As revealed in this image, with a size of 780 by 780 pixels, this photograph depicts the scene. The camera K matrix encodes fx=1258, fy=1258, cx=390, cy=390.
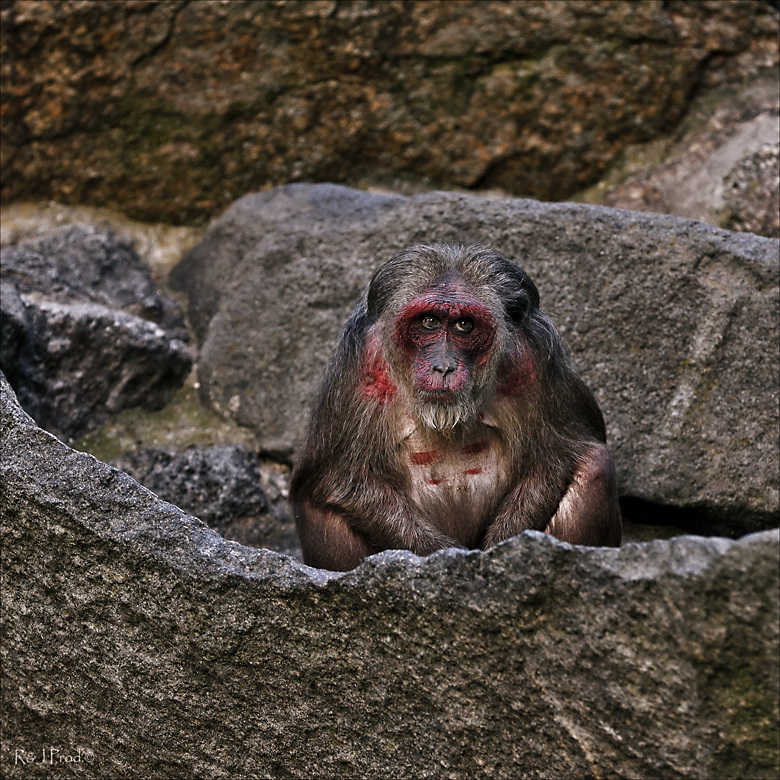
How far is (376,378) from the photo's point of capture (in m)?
4.65

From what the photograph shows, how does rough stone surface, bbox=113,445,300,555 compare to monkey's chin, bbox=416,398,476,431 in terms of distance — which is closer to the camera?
monkey's chin, bbox=416,398,476,431

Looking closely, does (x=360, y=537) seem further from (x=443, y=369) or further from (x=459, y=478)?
(x=443, y=369)

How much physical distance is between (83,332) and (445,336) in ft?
7.11

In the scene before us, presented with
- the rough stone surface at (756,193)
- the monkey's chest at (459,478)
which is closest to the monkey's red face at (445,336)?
the monkey's chest at (459,478)

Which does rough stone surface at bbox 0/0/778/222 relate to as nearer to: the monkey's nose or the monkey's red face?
the monkey's red face

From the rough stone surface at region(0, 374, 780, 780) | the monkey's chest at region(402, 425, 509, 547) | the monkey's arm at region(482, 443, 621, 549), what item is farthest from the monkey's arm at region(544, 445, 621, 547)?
the rough stone surface at region(0, 374, 780, 780)

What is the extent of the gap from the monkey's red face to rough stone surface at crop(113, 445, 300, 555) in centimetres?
159

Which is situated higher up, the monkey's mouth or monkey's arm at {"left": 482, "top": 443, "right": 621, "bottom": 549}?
the monkey's mouth

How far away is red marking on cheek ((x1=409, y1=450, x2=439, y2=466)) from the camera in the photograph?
15.3ft

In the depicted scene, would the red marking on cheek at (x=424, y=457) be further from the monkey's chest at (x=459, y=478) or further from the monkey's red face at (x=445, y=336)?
the monkey's red face at (x=445, y=336)

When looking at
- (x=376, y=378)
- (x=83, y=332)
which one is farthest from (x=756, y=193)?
(x=83, y=332)

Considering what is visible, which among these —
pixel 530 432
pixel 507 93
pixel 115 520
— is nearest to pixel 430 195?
pixel 507 93

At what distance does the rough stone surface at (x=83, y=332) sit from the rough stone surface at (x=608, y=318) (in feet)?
0.91

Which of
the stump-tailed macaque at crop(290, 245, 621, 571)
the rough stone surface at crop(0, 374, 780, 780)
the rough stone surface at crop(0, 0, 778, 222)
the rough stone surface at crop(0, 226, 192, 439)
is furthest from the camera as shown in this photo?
the rough stone surface at crop(0, 0, 778, 222)
